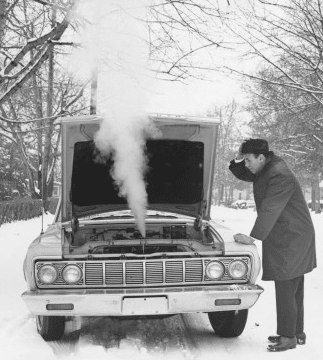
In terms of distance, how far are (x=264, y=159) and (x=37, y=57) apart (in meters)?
4.73

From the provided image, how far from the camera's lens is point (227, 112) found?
54312 mm

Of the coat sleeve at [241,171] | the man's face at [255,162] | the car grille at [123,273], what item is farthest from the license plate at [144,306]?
the coat sleeve at [241,171]

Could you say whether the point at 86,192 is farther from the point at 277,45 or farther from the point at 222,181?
the point at 222,181

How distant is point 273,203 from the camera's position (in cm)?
420

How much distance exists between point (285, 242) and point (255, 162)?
0.78m

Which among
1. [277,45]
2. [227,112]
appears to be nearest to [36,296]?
[277,45]

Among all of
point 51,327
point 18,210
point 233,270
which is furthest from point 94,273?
point 18,210

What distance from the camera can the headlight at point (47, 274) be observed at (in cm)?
414

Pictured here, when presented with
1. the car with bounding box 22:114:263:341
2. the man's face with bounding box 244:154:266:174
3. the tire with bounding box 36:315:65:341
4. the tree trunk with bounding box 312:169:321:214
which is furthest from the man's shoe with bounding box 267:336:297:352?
the tree trunk with bounding box 312:169:321:214

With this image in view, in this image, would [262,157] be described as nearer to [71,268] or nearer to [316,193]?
[71,268]

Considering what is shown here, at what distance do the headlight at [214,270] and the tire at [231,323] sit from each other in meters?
0.50

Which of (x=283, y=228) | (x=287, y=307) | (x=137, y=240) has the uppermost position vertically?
(x=283, y=228)

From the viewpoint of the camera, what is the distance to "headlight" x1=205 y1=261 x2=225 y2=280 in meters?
4.26

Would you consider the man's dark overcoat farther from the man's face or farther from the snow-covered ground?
the snow-covered ground
